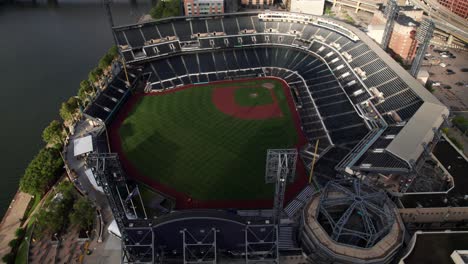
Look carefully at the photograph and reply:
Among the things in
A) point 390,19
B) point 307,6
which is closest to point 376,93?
point 390,19

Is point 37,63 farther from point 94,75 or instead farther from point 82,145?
point 82,145

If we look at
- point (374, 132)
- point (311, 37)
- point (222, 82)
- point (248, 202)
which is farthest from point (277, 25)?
point (248, 202)

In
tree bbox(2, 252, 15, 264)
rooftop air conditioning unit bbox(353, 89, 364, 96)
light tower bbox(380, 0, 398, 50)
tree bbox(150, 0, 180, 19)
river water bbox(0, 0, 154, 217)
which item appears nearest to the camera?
tree bbox(2, 252, 15, 264)

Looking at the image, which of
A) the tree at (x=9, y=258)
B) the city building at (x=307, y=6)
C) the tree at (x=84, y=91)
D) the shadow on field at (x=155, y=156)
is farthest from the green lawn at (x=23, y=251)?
the city building at (x=307, y=6)

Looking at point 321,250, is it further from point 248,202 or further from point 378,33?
point 378,33

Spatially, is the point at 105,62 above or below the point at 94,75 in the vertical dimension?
above

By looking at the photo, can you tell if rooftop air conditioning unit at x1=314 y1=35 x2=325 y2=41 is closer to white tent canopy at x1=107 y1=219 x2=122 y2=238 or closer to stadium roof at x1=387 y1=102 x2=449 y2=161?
stadium roof at x1=387 y1=102 x2=449 y2=161

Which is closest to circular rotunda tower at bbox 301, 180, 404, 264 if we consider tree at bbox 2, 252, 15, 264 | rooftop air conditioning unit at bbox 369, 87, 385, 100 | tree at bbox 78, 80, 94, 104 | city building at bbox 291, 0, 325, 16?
rooftop air conditioning unit at bbox 369, 87, 385, 100
